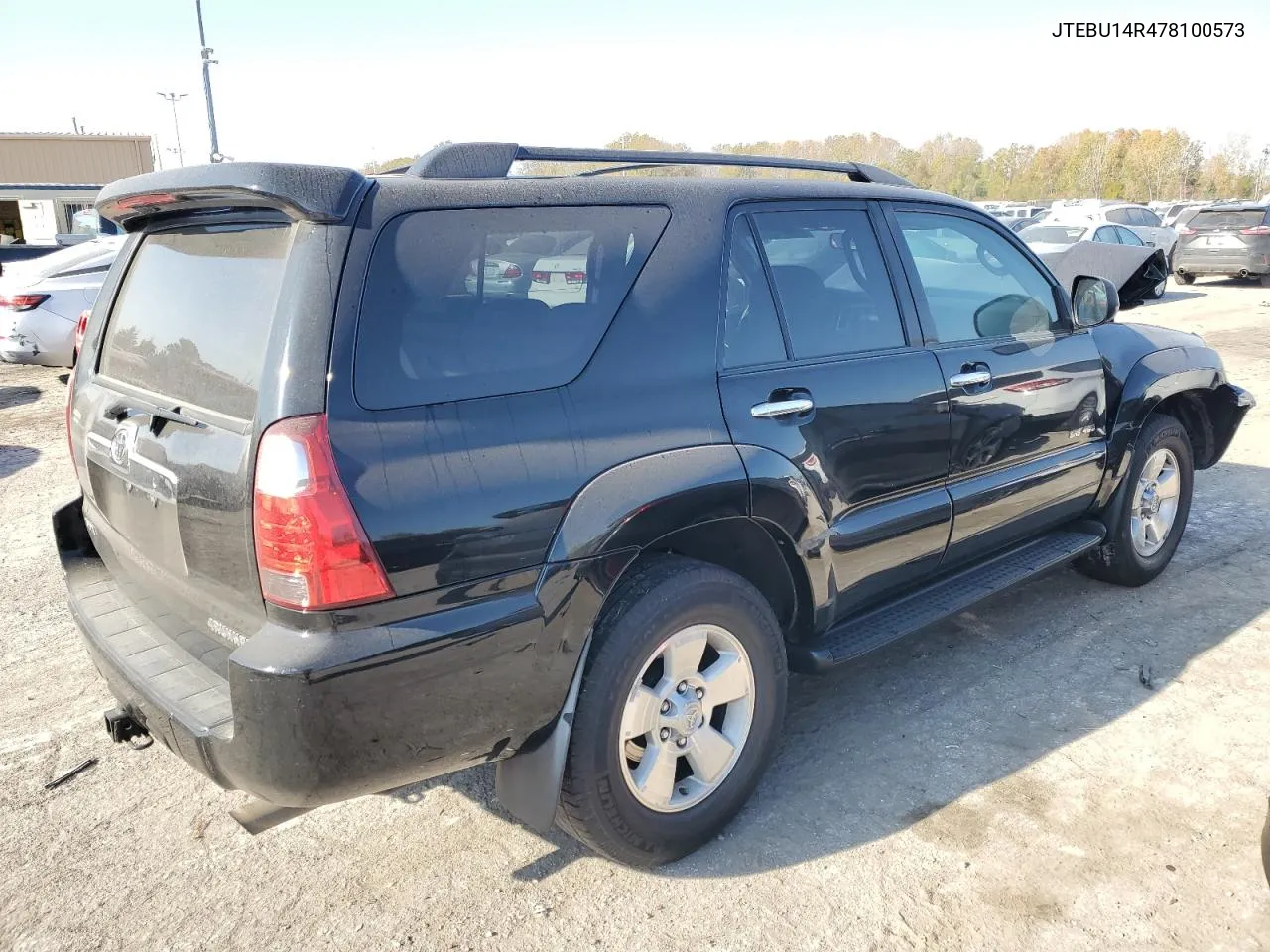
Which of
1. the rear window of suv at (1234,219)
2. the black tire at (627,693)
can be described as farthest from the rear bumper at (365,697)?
the rear window of suv at (1234,219)

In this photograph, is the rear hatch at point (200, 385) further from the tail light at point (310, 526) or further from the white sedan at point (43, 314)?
the white sedan at point (43, 314)

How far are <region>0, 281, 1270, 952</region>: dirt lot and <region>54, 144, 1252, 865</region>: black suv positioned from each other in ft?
0.94

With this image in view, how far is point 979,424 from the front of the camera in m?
3.55

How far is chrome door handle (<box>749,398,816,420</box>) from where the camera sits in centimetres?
281

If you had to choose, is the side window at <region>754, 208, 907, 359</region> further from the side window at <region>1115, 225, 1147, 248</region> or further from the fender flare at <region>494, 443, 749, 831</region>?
the side window at <region>1115, 225, 1147, 248</region>

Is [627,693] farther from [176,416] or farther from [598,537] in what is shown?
[176,416]

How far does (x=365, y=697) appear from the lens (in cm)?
213

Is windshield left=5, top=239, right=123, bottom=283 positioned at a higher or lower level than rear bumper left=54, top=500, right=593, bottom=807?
higher

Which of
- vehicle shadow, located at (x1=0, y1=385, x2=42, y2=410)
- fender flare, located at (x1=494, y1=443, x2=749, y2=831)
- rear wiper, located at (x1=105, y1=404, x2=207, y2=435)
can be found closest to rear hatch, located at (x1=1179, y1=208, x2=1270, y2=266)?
vehicle shadow, located at (x1=0, y1=385, x2=42, y2=410)

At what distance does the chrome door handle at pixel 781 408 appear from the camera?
2.81 metres

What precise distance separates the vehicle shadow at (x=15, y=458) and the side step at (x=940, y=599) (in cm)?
617

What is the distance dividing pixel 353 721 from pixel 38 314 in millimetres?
9636

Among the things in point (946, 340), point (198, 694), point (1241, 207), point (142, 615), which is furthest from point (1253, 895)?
point (1241, 207)

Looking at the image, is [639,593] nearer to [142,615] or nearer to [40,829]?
[142,615]
